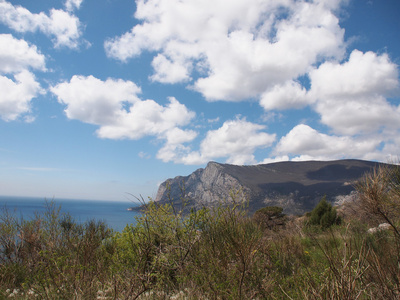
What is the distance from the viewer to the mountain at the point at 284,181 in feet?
308

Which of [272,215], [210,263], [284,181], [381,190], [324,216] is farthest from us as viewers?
[284,181]

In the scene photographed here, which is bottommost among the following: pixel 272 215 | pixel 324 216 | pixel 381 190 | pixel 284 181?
pixel 272 215

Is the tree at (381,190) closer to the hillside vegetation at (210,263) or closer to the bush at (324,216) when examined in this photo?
the hillside vegetation at (210,263)

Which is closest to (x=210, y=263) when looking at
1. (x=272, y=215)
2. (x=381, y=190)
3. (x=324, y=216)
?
(x=381, y=190)

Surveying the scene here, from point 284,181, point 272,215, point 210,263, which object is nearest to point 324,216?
point 272,215

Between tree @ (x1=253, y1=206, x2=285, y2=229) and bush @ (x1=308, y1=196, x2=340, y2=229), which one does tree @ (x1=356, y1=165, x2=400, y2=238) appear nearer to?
bush @ (x1=308, y1=196, x2=340, y2=229)

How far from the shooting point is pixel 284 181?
5012 inches

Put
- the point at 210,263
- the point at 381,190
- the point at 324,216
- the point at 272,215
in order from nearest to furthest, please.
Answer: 1. the point at 381,190
2. the point at 210,263
3. the point at 324,216
4. the point at 272,215

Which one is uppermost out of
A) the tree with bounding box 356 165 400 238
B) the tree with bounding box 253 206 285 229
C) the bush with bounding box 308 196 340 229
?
the tree with bounding box 356 165 400 238

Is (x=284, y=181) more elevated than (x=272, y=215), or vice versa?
(x=284, y=181)

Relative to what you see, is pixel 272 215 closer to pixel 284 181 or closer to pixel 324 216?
pixel 324 216

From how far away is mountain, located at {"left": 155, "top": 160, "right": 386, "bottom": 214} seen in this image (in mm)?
93812

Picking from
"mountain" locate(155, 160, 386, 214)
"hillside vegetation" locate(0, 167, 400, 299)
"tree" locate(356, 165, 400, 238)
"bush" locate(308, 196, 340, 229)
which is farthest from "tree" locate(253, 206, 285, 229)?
"mountain" locate(155, 160, 386, 214)

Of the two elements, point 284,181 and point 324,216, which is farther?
point 284,181
